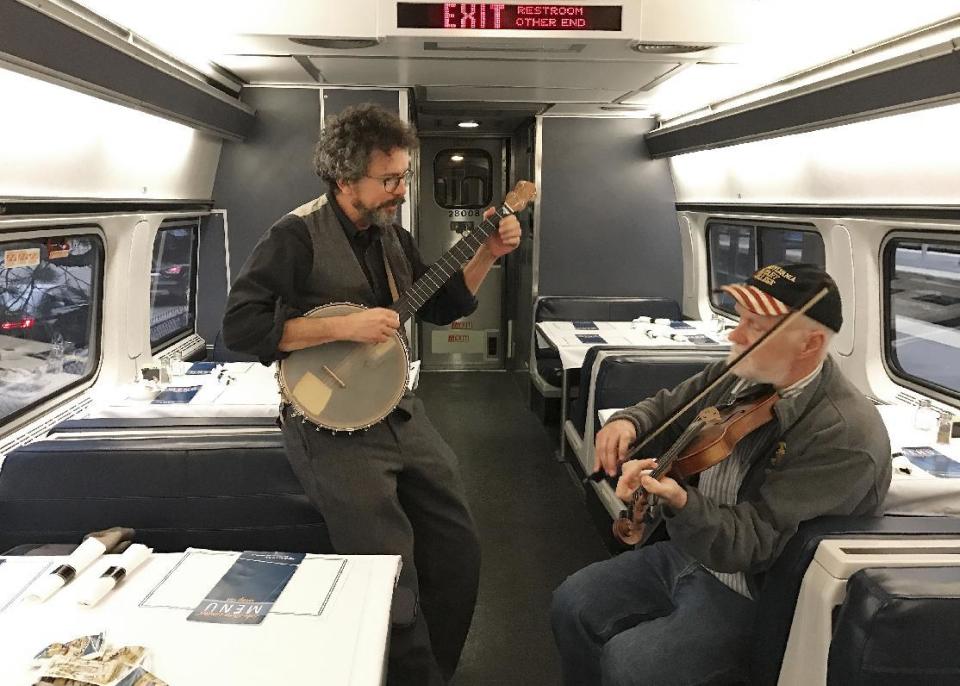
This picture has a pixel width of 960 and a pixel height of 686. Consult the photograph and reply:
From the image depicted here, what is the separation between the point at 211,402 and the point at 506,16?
230 centimetres

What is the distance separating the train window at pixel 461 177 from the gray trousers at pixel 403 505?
569cm

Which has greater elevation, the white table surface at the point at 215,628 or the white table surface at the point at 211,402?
the white table surface at the point at 211,402

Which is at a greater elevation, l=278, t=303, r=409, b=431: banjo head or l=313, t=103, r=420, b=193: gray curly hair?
l=313, t=103, r=420, b=193: gray curly hair

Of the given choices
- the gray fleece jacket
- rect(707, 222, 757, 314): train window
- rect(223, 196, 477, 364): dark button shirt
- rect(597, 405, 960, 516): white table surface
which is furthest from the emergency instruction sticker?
rect(707, 222, 757, 314): train window

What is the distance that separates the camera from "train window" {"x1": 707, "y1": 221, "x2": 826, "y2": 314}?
4.99m

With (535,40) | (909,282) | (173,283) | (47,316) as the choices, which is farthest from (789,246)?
(47,316)

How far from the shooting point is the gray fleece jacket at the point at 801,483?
1.85 metres

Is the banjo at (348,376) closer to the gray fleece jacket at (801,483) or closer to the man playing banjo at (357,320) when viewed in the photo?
the man playing banjo at (357,320)

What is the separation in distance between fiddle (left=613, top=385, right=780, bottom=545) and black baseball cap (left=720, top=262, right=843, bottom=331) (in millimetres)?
245

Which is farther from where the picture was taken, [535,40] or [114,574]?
[535,40]

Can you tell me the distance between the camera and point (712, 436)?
2.02 metres

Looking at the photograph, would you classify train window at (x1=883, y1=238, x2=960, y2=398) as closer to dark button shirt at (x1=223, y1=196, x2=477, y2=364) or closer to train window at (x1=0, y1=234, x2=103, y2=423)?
dark button shirt at (x1=223, y1=196, x2=477, y2=364)

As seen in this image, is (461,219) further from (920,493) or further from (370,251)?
(920,493)

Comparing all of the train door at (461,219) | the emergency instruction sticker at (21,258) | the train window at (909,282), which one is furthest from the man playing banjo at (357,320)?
the train door at (461,219)
